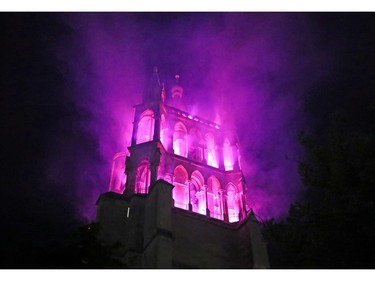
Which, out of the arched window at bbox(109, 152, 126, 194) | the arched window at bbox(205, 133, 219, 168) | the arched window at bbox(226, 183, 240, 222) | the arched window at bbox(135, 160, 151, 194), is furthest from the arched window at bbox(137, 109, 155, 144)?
the arched window at bbox(226, 183, 240, 222)

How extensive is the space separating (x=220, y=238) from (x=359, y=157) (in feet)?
41.3

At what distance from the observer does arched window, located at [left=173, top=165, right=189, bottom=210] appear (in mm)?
30491

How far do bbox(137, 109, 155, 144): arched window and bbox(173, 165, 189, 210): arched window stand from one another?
3.74 metres

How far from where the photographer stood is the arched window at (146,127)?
34.4 meters

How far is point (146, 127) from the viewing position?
117ft

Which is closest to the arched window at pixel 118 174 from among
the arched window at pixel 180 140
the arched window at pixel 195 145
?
the arched window at pixel 180 140

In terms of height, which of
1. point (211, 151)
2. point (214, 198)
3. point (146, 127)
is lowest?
point (214, 198)

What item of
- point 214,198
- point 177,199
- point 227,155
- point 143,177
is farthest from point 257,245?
point 227,155

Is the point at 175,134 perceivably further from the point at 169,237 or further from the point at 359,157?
the point at 359,157

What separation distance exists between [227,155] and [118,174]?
9.10 metres

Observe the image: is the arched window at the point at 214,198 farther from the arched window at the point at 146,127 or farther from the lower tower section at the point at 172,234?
the arched window at the point at 146,127

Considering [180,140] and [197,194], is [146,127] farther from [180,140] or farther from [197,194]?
[197,194]

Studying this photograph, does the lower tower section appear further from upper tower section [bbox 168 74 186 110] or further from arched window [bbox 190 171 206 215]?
upper tower section [bbox 168 74 186 110]

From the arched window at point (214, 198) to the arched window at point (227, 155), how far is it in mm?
2306
